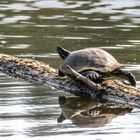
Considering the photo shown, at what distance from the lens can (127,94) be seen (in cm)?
1009

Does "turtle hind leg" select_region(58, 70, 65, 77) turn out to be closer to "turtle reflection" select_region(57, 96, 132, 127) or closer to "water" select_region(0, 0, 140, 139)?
"water" select_region(0, 0, 140, 139)

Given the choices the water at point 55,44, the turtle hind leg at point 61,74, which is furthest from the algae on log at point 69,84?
the water at point 55,44

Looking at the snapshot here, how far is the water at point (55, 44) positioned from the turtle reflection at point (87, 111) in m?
0.04

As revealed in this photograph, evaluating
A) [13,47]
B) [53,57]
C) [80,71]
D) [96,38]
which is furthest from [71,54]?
[96,38]

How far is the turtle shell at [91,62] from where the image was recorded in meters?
11.0

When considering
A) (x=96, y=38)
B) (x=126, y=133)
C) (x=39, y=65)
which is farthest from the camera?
(x=96, y=38)

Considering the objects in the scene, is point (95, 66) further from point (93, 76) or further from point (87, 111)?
point (87, 111)

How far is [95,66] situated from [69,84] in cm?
56

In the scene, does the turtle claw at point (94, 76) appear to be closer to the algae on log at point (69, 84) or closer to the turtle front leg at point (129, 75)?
the algae on log at point (69, 84)

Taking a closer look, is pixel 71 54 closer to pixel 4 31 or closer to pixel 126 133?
pixel 126 133

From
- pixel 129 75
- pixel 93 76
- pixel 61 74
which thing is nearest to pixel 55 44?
pixel 61 74

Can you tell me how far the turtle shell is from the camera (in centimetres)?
1096

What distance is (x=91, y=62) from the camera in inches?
435

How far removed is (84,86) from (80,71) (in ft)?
0.85
